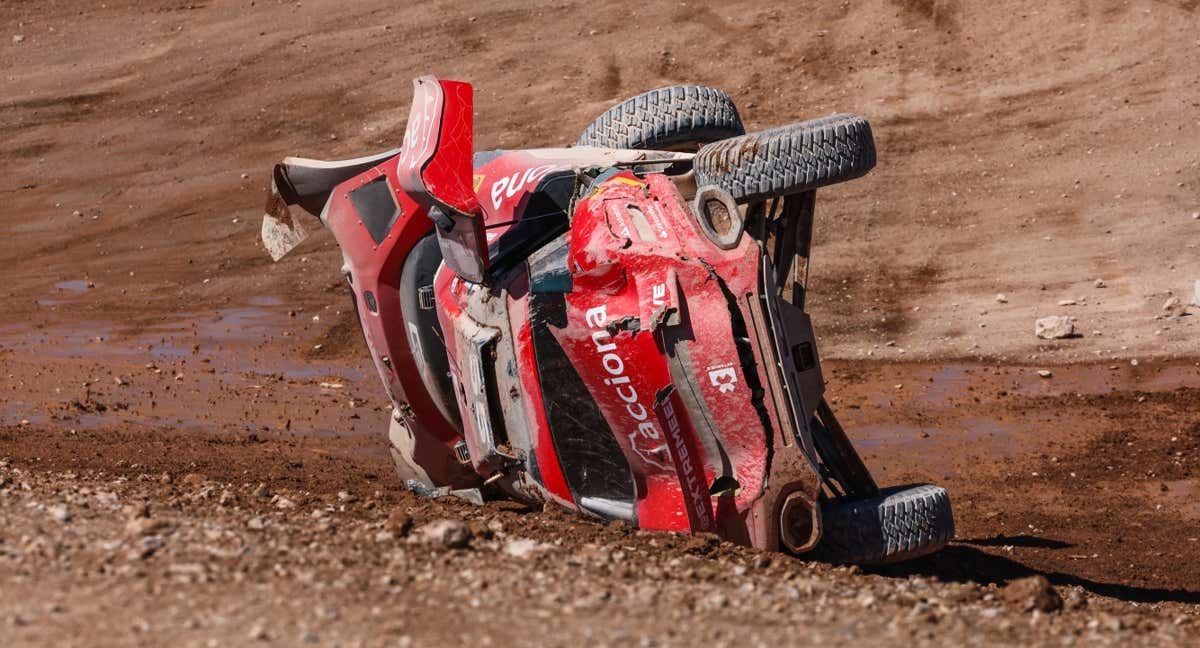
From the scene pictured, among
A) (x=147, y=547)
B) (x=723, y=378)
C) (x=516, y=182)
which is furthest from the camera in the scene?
(x=516, y=182)

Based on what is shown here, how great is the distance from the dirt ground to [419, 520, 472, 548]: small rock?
0.05ft

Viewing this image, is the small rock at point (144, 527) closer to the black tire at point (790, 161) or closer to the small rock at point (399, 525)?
the small rock at point (399, 525)

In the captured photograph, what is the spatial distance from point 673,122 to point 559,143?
17.6ft

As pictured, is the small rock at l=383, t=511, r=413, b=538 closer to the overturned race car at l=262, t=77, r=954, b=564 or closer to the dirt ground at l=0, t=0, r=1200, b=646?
the dirt ground at l=0, t=0, r=1200, b=646

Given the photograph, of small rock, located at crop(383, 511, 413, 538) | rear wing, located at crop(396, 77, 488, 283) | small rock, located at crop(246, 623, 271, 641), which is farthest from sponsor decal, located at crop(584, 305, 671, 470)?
small rock, located at crop(246, 623, 271, 641)

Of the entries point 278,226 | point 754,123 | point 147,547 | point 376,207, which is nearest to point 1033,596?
point 147,547

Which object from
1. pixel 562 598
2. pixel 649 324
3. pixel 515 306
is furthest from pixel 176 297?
pixel 562 598

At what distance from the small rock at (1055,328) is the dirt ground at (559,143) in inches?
4.0

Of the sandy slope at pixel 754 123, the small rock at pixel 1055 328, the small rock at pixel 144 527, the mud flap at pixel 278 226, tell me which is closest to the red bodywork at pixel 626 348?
the mud flap at pixel 278 226

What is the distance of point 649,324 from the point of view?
598 cm

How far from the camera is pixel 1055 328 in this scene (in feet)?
34.2

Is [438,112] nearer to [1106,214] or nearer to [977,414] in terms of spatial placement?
[977,414]

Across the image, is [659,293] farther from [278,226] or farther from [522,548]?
[278,226]

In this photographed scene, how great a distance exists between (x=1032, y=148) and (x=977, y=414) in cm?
402
